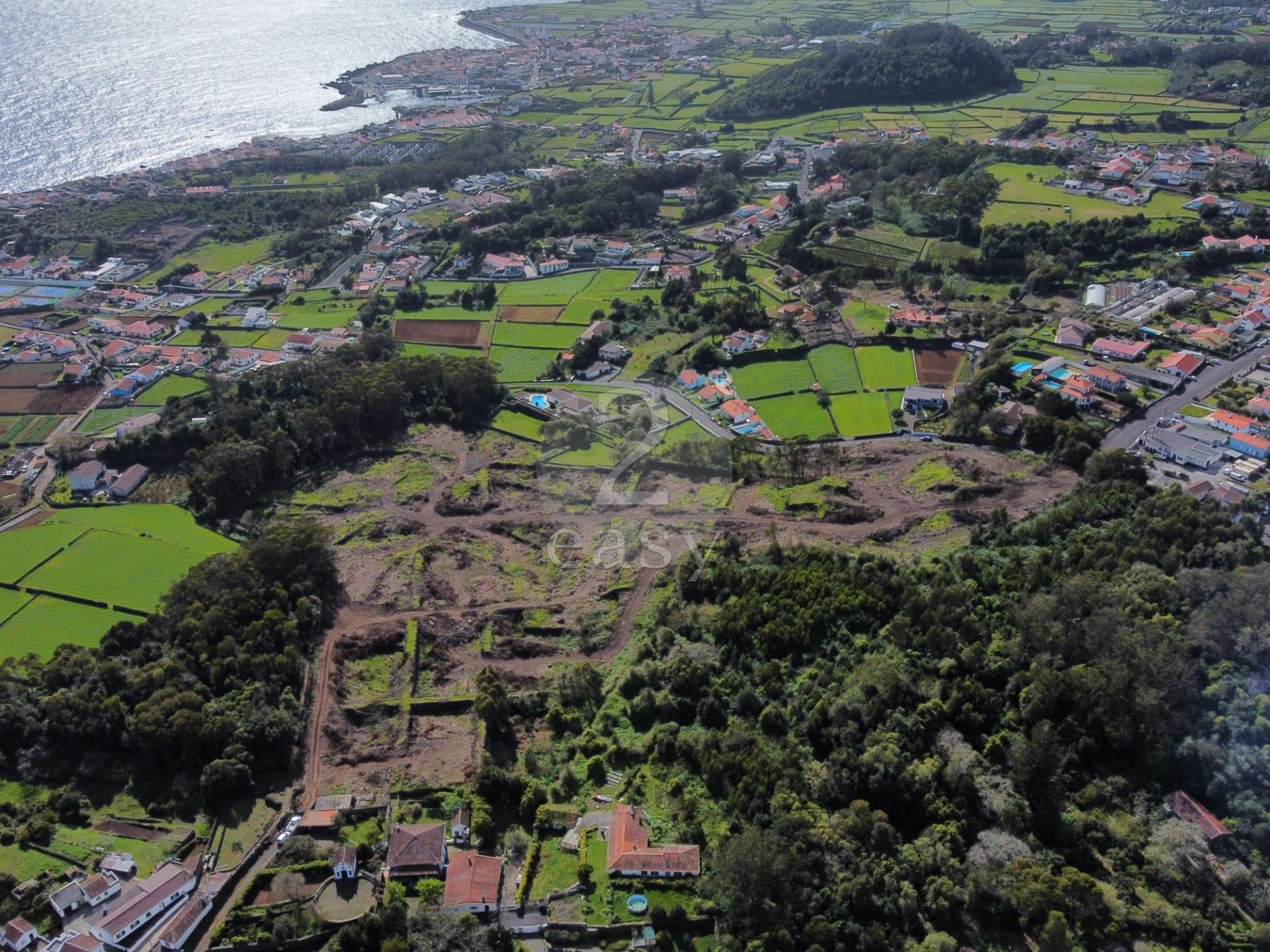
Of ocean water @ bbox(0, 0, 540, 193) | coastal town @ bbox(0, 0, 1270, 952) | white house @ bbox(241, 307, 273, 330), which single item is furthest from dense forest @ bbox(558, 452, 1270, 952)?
ocean water @ bbox(0, 0, 540, 193)

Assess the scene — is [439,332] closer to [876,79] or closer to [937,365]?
[937,365]

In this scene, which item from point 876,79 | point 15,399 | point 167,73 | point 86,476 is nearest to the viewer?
point 86,476

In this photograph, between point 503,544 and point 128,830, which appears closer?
point 128,830

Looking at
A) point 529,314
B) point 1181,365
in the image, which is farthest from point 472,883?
point 1181,365

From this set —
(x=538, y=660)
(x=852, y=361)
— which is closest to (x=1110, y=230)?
(x=852, y=361)

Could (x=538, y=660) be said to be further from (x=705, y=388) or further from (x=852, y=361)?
(x=852, y=361)
